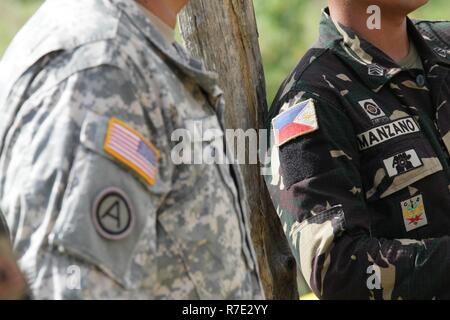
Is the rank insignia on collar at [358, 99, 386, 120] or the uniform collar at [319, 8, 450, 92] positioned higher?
the uniform collar at [319, 8, 450, 92]

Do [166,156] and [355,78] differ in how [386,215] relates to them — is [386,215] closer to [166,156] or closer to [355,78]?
[355,78]

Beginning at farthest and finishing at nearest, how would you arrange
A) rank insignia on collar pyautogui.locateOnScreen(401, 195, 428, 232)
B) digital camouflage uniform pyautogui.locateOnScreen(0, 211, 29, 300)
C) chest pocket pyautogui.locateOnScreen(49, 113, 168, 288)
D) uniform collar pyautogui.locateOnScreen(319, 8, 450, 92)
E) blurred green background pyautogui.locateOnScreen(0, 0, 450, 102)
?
1. blurred green background pyautogui.locateOnScreen(0, 0, 450, 102)
2. uniform collar pyautogui.locateOnScreen(319, 8, 450, 92)
3. rank insignia on collar pyautogui.locateOnScreen(401, 195, 428, 232)
4. chest pocket pyautogui.locateOnScreen(49, 113, 168, 288)
5. digital camouflage uniform pyautogui.locateOnScreen(0, 211, 29, 300)

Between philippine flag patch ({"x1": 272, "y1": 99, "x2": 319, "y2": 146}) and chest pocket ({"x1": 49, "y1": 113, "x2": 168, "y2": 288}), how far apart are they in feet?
3.92

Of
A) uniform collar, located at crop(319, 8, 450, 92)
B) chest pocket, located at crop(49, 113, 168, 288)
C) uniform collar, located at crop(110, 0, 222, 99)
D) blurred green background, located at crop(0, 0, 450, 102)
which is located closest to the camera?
chest pocket, located at crop(49, 113, 168, 288)

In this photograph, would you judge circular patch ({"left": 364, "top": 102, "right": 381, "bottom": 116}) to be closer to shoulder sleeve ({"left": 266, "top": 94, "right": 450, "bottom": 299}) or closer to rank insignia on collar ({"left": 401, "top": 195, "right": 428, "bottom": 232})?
shoulder sleeve ({"left": 266, "top": 94, "right": 450, "bottom": 299})

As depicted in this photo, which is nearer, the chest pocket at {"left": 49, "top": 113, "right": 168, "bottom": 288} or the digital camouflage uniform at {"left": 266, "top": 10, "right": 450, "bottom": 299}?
the chest pocket at {"left": 49, "top": 113, "right": 168, "bottom": 288}

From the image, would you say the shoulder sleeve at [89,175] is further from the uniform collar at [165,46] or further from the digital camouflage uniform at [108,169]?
the uniform collar at [165,46]

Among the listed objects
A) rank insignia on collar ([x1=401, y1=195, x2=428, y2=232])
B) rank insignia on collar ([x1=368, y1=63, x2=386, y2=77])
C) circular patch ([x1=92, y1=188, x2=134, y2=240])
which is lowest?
circular patch ([x1=92, y1=188, x2=134, y2=240])

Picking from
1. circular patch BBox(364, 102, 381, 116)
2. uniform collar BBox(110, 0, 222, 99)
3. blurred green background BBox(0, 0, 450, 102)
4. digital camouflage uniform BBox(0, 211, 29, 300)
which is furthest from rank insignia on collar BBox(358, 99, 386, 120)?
blurred green background BBox(0, 0, 450, 102)

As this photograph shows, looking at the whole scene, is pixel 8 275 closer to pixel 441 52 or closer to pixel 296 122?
pixel 296 122

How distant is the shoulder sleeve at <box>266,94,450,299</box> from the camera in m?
2.90

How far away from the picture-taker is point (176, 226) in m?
2.00

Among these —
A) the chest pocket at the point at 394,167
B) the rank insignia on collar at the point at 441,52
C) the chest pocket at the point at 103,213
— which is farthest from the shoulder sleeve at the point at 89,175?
the rank insignia on collar at the point at 441,52

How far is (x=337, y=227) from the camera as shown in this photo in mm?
2918
